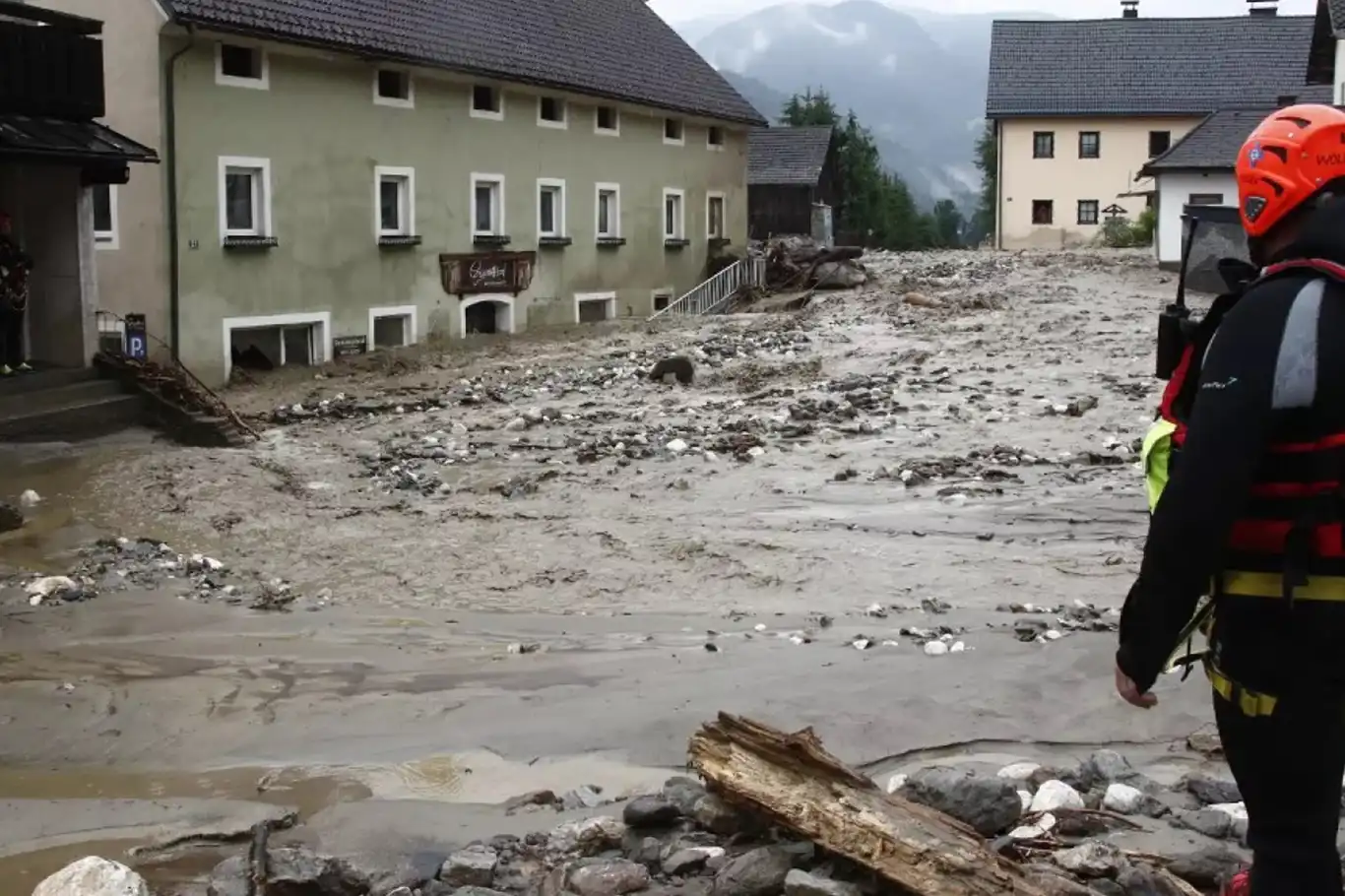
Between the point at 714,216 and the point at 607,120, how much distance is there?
5891mm

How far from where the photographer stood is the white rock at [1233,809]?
469 cm

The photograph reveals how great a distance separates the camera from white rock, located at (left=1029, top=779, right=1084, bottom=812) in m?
4.77

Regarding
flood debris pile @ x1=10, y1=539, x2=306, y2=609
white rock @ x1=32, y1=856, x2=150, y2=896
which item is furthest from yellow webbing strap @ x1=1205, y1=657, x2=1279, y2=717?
flood debris pile @ x1=10, y1=539, x2=306, y2=609

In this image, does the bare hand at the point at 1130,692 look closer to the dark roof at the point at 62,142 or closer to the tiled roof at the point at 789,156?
the dark roof at the point at 62,142

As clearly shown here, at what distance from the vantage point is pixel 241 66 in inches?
816

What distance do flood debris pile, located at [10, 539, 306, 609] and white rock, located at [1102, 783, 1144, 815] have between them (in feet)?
18.3

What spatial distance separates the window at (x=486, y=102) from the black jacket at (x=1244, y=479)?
24020 millimetres

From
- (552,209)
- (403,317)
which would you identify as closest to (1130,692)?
(403,317)

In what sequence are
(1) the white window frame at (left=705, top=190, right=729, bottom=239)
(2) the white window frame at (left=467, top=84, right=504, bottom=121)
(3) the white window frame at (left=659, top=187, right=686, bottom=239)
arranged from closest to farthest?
(2) the white window frame at (left=467, top=84, right=504, bottom=121), (3) the white window frame at (left=659, top=187, right=686, bottom=239), (1) the white window frame at (left=705, top=190, right=729, bottom=239)

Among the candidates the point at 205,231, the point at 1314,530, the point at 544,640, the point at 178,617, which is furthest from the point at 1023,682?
the point at 205,231

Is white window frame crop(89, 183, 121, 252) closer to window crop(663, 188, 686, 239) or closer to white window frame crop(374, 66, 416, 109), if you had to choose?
white window frame crop(374, 66, 416, 109)

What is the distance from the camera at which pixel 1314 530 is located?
2951mm

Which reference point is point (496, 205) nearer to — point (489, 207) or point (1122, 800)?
point (489, 207)

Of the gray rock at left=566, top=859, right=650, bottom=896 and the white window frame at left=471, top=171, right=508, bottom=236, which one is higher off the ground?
A: the white window frame at left=471, top=171, right=508, bottom=236
